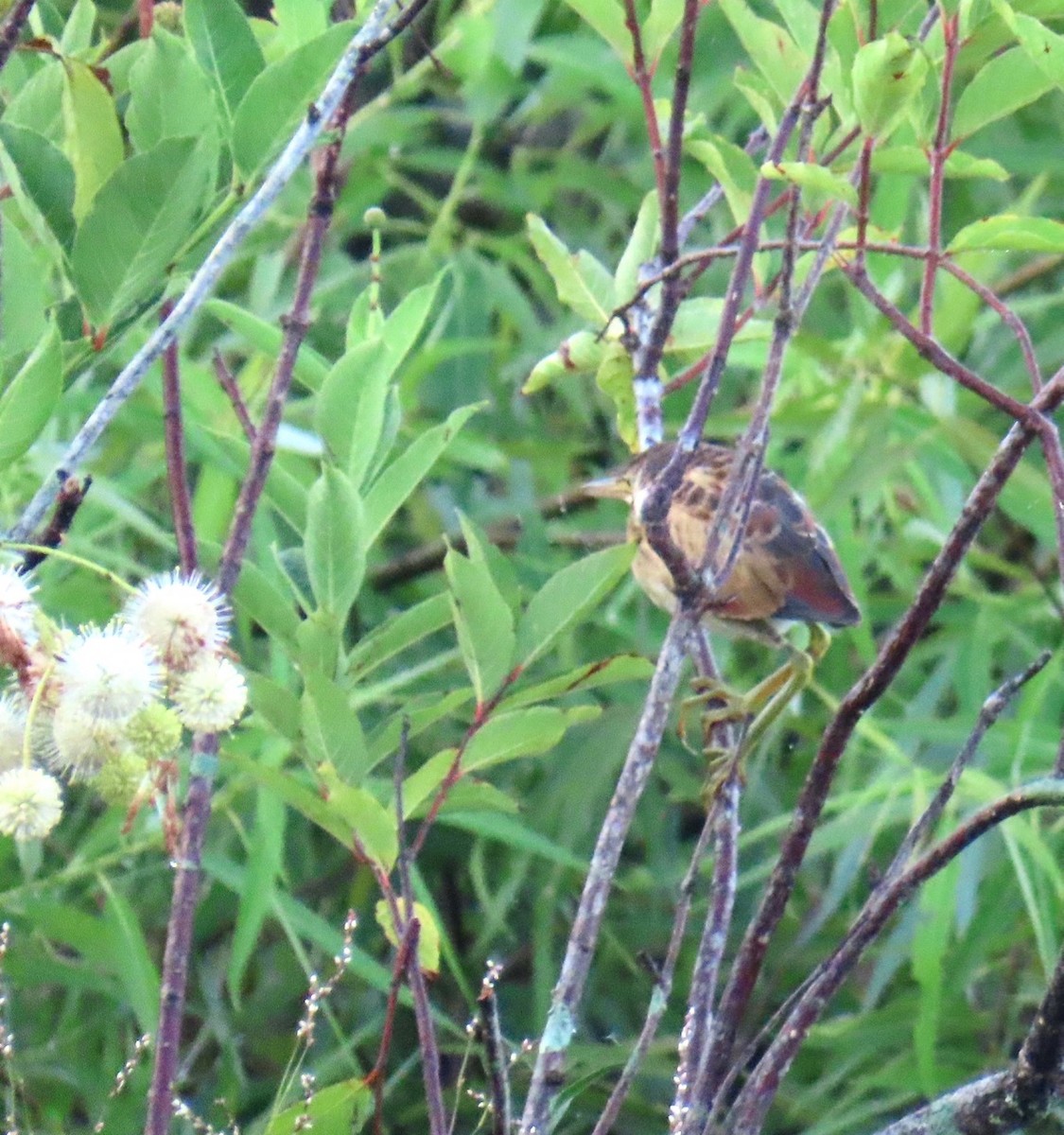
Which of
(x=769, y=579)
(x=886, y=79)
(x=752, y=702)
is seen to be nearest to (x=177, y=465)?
(x=886, y=79)

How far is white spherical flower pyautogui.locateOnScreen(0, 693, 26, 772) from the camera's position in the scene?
1233 millimetres

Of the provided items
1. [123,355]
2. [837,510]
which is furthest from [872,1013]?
[123,355]

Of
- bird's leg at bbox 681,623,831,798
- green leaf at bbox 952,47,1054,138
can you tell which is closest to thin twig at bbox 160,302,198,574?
green leaf at bbox 952,47,1054,138

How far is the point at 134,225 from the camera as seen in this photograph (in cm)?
141

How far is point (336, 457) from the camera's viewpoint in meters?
1.74

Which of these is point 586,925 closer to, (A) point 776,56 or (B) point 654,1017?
(B) point 654,1017

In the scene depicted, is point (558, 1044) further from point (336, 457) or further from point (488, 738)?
point (336, 457)

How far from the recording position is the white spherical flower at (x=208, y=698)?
1239mm

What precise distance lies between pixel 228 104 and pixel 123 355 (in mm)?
1930

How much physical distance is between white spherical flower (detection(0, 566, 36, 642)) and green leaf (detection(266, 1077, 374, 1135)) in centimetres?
49

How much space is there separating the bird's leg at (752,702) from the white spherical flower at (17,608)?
1.24 m

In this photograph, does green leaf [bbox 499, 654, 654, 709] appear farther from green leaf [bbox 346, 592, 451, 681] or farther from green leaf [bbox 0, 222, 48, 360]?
green leaf [bbox 0, 222, 48, 360]

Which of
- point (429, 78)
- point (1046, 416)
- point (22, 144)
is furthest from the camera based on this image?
point (429, 78)

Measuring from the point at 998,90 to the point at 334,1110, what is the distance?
1.06 metres
